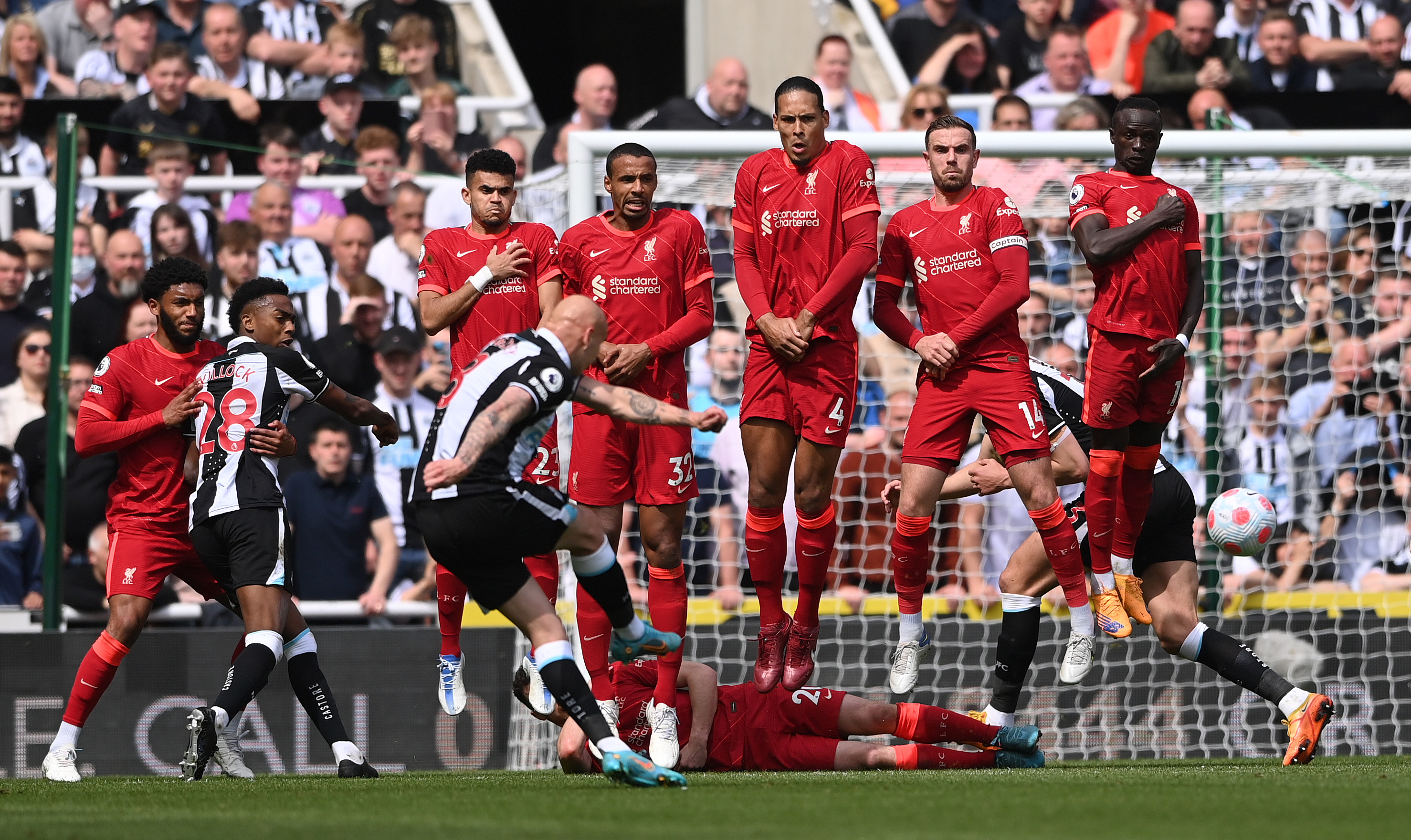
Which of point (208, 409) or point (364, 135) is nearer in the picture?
point (208, 409)

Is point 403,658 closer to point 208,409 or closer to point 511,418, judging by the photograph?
point 208,409

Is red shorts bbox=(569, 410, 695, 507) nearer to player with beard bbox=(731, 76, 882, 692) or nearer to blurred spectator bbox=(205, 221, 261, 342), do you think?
player with beard bbox=(731, 76, 882, 692)

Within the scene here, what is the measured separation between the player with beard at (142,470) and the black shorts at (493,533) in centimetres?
254

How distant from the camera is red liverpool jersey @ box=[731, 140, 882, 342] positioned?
8.19 m

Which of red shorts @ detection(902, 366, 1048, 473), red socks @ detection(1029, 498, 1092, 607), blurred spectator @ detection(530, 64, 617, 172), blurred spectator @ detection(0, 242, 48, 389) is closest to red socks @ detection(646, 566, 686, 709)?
red shorts @ detection(902, 366, 1048, 473)

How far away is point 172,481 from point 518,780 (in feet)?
8.53

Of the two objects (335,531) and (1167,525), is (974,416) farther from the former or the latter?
(335,531)

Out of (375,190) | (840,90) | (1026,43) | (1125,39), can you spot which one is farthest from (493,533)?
(1125,39)

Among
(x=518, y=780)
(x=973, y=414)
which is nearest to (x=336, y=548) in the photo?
(x=518, y=780)

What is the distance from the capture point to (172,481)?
341 inches

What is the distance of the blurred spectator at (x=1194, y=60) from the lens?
44.2ft

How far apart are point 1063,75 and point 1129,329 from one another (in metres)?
6.18

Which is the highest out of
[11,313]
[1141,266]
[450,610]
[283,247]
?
[283,247]

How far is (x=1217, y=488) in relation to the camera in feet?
34.5
